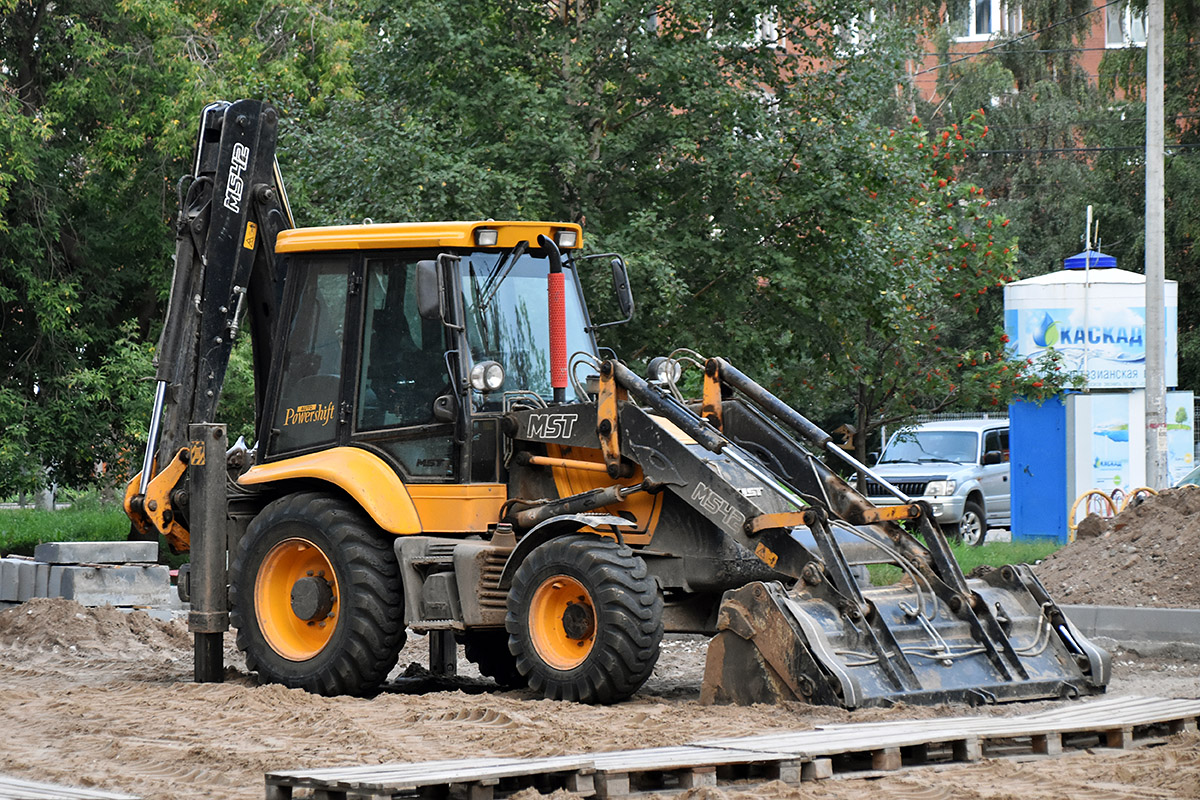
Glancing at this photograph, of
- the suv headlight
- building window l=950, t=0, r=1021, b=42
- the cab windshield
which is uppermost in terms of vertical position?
building window l=950, t=0, r=1021, b=42

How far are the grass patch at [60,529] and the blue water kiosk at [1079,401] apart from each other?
13076 mm

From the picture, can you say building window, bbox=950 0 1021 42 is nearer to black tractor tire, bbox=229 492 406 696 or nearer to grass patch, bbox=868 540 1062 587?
grass patch, bbox=868 540 1062 587

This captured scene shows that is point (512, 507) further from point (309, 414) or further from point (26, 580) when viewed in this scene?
point (26, 580)

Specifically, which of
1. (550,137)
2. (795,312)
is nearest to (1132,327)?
(795,312)

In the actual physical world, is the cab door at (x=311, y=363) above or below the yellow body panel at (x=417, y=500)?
above

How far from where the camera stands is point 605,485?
9570 millimetres

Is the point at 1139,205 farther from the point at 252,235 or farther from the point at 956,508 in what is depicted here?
the point at 252,235

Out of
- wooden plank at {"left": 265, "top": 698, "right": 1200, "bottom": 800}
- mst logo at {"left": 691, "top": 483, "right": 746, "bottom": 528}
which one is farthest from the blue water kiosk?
wooden plank at {"left": 265, "top": 698, "right": 1200, "bottom": 800}

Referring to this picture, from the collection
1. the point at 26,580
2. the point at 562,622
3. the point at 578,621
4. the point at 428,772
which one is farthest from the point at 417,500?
the point at 26,580

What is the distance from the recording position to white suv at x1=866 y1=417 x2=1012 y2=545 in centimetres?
2327

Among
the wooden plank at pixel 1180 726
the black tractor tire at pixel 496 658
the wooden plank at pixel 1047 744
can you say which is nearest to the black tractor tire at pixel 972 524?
the black tractor tire at pixel 496 658

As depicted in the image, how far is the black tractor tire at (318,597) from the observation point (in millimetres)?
9492

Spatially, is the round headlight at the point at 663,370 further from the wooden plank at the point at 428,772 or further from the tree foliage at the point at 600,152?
the tree foliage at the point at 600,152

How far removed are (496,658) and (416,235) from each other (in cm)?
304
